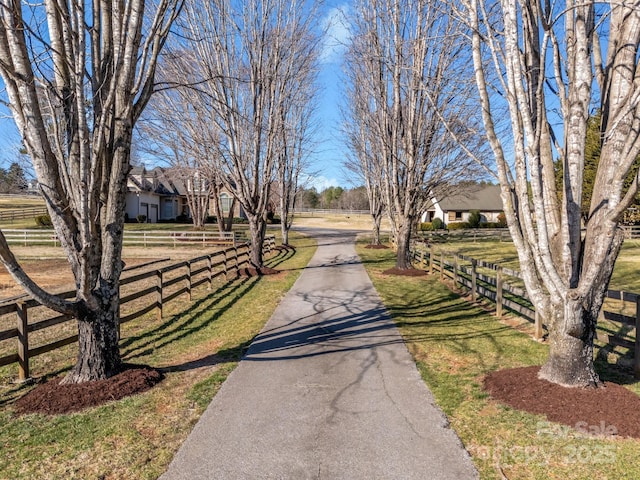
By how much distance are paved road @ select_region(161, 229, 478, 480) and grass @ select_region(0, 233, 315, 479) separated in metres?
0.23

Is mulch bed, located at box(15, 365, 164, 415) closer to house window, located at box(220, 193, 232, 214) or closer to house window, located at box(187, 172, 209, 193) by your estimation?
house window, located at box(187, 172, 209, 193)

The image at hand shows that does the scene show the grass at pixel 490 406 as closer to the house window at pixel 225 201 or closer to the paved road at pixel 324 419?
the paved road at pixel 324 419

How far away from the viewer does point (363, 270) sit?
18.5 metres

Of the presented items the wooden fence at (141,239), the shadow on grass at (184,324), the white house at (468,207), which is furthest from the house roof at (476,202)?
the shadow on grass at (184,324)

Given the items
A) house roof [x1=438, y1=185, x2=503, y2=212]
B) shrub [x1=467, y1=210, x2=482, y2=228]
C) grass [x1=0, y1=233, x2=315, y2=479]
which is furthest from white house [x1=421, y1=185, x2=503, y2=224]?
grass [x1=0, y1=233, x2=315, y2=479]

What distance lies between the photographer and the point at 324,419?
183 inches

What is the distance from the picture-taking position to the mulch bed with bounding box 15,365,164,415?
4977 mm

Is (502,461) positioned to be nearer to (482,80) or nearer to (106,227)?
(482,80)

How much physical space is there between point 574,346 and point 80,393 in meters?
5.67

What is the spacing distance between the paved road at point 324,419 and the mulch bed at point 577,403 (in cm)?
95

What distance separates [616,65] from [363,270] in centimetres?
1375

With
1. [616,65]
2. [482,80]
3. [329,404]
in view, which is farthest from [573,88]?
[329,404]

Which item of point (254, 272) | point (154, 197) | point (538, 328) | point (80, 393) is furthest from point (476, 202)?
point (80, 393)

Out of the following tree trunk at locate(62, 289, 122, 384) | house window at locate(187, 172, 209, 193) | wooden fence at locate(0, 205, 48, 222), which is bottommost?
tree trunk at locate(62, 289, 122, 384)
